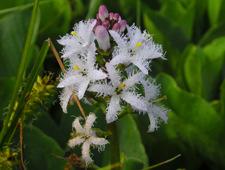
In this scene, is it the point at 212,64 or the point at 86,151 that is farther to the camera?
the point at 212,64

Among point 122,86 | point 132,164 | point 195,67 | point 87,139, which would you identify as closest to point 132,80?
point 122,86

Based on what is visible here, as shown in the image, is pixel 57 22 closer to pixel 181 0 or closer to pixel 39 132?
pixel 181 0

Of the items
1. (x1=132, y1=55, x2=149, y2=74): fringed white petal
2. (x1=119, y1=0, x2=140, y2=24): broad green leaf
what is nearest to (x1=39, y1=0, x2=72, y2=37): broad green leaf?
(x1=119, y1=0, x2=140, y2=24): broad green leaf

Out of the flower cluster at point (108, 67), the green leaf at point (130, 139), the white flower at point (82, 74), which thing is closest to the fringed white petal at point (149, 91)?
the flower cluster at point (108, 67)

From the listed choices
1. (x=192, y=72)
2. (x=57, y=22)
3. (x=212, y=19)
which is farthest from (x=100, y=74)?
(x=212, y=19)

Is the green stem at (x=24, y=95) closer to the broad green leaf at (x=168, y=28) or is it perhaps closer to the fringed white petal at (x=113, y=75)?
the fringed white petal at (x=113, y=75)

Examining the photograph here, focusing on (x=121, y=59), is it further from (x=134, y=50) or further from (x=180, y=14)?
(x=180, y=14)

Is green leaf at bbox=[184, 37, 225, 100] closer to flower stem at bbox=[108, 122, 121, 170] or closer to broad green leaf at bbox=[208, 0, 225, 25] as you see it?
broad green leaf at bbox=[208, 0, 225, 25]
